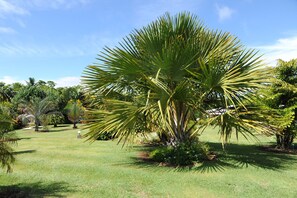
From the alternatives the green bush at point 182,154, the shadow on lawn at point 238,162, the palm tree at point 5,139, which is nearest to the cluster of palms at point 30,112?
the palm tree at point 5,139

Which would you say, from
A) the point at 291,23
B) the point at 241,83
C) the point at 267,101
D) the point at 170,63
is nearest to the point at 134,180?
the point at 170,63

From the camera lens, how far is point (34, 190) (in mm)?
6336

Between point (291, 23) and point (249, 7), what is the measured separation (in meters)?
1.55

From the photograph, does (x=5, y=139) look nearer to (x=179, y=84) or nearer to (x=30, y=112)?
(x=179, y=84)

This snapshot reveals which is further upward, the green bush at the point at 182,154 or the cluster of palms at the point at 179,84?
the cluster of palms at the point at 179,84

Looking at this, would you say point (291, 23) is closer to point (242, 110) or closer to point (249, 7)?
point (249, 7)

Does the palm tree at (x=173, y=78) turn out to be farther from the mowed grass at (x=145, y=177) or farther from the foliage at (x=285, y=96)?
the foliage at (x=285, y=96)

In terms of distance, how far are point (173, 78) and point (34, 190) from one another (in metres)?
5.33

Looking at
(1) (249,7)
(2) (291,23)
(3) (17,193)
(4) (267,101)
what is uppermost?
(1) (249,7)

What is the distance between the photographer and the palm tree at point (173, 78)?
809 cm

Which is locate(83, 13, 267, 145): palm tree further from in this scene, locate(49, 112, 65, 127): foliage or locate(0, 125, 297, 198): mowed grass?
locate(49, 112, 65, 127): foliage

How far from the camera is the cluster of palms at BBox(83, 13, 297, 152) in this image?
8.09 meters

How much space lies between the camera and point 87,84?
948cm

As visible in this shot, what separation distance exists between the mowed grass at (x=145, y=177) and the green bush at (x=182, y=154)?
1.48 ft
